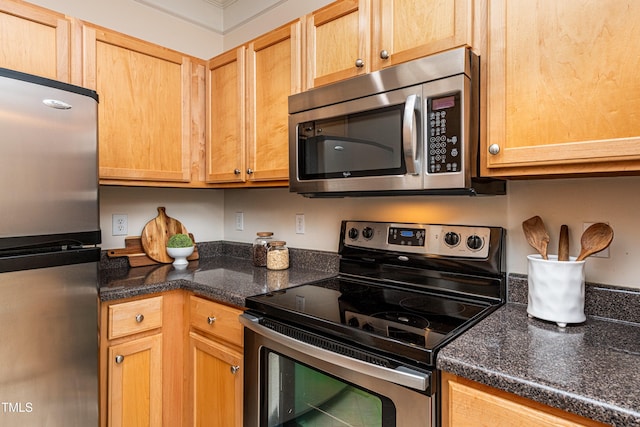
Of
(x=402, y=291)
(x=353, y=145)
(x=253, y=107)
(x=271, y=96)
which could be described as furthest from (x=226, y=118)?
(x=402, y=291)

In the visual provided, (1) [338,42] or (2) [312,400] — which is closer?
(2) [312,400]

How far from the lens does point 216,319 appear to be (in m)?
1.52

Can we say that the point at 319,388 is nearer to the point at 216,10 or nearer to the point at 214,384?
the point at 214,384

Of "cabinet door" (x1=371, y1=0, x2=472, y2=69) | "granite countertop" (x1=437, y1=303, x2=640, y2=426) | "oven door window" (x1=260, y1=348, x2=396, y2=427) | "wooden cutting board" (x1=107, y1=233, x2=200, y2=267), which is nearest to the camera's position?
"granite countertop" (x1=437, y1=303, x2=640, y2=426)

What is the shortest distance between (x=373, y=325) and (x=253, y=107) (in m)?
1.26

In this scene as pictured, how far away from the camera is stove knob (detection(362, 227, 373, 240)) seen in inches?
65.7

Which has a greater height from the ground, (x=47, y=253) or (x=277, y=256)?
(x=47, y=253)

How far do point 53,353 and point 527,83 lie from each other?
168 centimetres

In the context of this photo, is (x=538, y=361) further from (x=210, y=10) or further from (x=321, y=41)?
(x=210, y=10)

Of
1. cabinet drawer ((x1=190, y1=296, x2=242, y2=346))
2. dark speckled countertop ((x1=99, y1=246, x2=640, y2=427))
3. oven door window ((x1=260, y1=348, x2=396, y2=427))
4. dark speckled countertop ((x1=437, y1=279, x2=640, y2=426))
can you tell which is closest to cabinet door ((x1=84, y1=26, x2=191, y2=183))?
dark speckled countertop ((x1=99, y1=246, x2=640, y2=427))

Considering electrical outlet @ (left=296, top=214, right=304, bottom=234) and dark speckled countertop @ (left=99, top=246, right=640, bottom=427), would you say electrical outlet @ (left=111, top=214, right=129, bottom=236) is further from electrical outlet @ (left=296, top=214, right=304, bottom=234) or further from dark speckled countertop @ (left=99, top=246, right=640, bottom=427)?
electrical outlet @ (left=296, top=214, right=304, bottom=234)

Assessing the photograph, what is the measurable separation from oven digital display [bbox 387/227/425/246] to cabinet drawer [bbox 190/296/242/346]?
72cm

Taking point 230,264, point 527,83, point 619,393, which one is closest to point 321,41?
point 527,83

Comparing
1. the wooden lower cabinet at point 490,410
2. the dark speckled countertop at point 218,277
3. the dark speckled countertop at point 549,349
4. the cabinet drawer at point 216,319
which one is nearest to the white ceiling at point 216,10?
the dark speckled countertop at point 218,277
